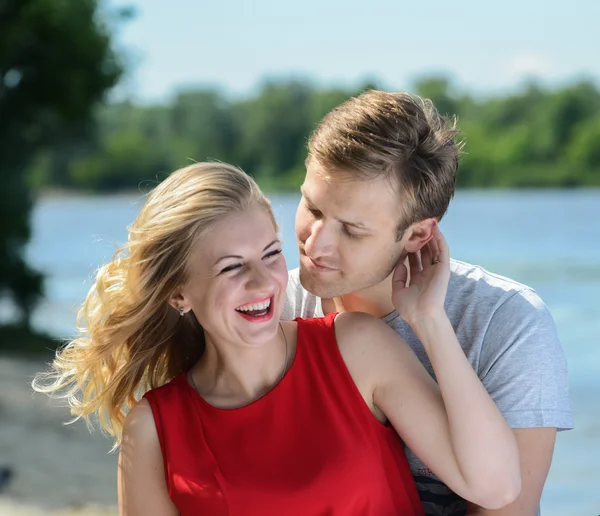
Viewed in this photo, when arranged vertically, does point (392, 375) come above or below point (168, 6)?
above

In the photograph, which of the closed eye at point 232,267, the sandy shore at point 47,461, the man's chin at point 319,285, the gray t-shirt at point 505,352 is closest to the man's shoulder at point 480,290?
the gray t-shirt at point 505,352

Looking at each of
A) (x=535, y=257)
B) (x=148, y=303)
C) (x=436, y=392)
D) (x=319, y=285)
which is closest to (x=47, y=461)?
(x=148, y=303)

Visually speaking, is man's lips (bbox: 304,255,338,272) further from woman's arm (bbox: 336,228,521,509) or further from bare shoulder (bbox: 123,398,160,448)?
bare shoulder (bbox: 123,398,160,448)

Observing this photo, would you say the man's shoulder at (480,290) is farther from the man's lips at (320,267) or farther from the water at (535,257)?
the water at (535,257)

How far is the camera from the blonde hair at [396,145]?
2213mm

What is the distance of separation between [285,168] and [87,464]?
15133mm

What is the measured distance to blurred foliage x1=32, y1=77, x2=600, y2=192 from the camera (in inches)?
896

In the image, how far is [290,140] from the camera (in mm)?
23562

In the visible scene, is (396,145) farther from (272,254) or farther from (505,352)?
(505,352)

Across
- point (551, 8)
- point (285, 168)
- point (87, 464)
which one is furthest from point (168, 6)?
point (87, 464)

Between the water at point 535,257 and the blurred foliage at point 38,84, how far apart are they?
1.53ft

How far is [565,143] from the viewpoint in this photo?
23844mm

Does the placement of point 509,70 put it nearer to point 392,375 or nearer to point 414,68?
point 414,68

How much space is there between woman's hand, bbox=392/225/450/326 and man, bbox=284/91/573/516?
2cm
